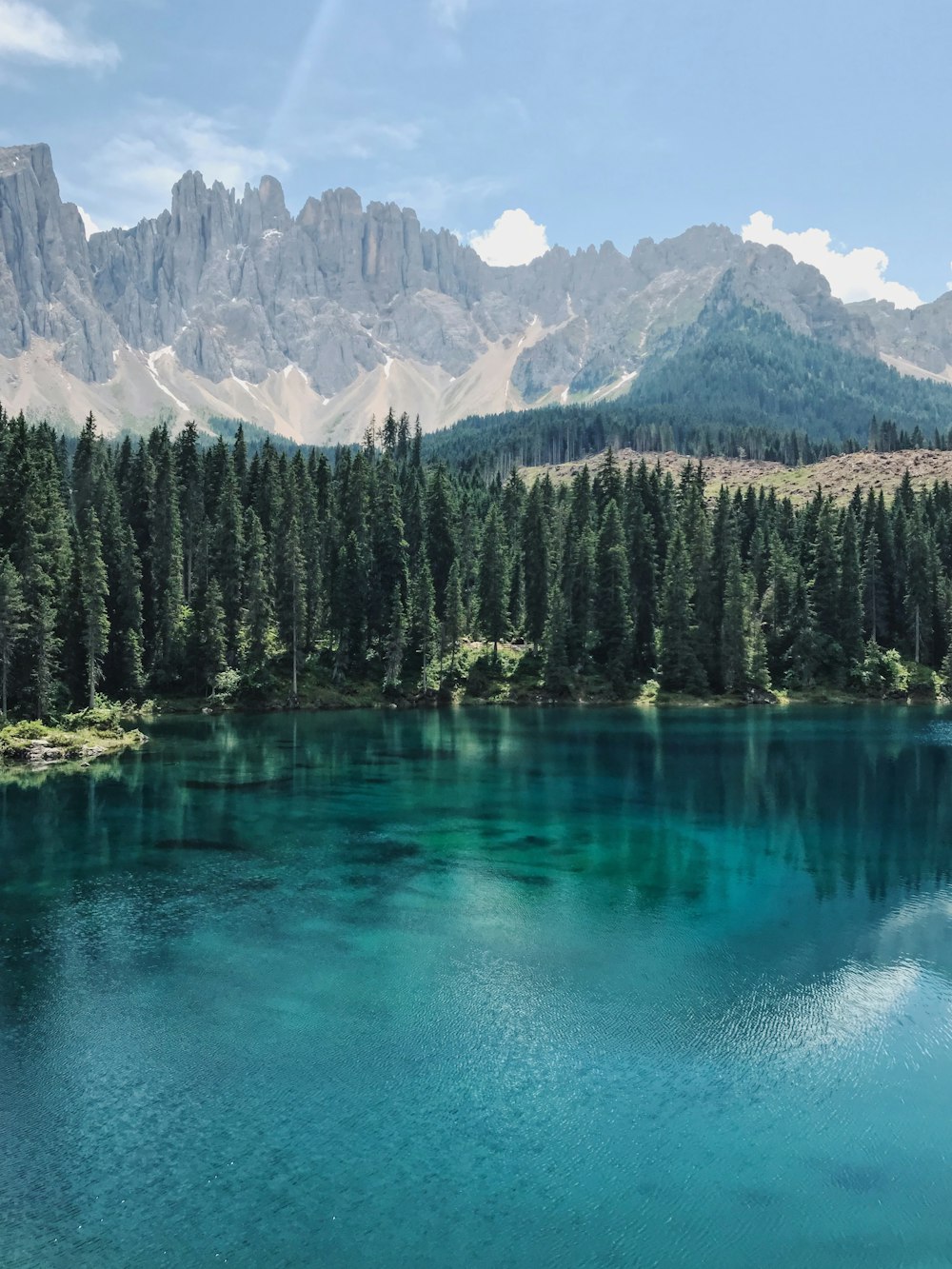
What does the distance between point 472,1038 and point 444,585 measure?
107m

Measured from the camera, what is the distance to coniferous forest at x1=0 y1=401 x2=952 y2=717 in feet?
345

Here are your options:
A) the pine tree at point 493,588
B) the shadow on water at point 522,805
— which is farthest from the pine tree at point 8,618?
the pine tree at point 493,588

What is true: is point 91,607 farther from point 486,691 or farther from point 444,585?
point 444,585

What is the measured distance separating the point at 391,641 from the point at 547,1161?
310ft

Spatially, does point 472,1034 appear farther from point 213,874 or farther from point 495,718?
point 495,718

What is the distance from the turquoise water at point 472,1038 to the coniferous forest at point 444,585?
52947 mm

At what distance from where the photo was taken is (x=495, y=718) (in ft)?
333

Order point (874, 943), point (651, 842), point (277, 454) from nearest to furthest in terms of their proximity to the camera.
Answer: point (874, 943), point (651, 842), point (277, 454)

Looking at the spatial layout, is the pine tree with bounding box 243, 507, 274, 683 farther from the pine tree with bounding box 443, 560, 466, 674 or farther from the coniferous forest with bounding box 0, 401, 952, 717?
the pine tree with bounding box 443, 560, 466, 674

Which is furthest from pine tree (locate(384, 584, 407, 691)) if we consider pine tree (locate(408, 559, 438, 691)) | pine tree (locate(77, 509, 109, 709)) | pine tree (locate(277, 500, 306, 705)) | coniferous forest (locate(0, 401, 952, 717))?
pine tree (locate(77, 509, 109, 709))

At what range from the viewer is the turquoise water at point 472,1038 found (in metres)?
18.0

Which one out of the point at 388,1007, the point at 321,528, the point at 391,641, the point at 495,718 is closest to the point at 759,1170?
→ the point at 388,1007

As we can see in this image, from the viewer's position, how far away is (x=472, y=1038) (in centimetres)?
2567

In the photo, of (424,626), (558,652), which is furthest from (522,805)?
(558,652)
